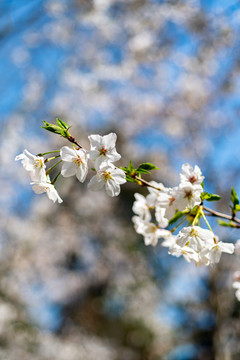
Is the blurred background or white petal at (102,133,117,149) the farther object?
the blurred background

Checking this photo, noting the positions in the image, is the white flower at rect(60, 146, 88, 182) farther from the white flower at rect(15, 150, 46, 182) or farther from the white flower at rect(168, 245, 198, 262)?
the white flower at rect(168, 245, 198, 262)

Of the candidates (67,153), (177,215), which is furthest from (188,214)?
(67,153)

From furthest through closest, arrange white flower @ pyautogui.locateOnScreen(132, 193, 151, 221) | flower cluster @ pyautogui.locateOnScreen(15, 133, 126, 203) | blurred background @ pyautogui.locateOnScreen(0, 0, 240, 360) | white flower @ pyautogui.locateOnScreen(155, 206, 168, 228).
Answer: blurred background @ pyautogui.locateOnScreen(0, 0, 240, 360)
white flower @ pyautogui.locateOnScreen(132, 193, 151, 221)
white flower @ pyautogui.locateOnScreen(155, 206, 168, 228)
flower cluster @ pyautogui.locateOnScreen(15, 133, 126, 203)

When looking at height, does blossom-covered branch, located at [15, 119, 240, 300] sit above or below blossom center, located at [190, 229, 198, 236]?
above

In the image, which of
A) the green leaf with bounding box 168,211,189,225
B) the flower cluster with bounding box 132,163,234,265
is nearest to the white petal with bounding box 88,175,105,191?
the flower cluster with bounding box 132,163,234,265

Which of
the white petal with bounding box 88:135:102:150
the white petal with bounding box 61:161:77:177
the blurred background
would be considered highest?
the blurred background

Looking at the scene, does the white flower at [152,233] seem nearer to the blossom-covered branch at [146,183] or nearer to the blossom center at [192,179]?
the blossom-covered branch at [146,183]

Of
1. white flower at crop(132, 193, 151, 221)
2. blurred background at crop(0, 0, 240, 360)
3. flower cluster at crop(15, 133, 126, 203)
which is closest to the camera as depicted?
flower cluster at crop(15, 133, 126, 203)
